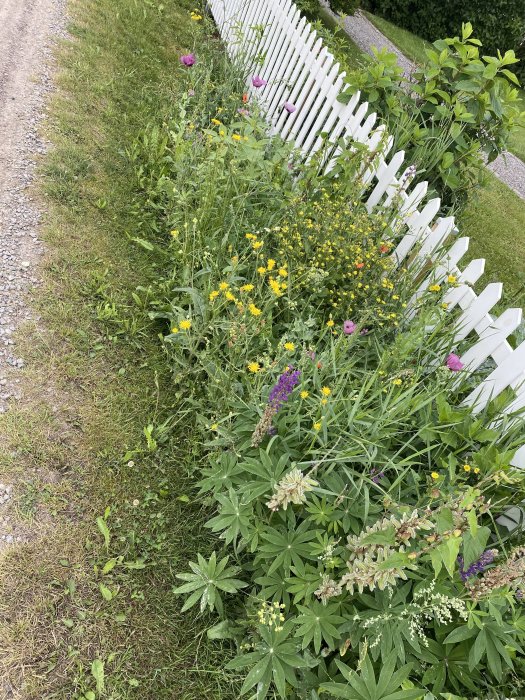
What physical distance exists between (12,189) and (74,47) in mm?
2430

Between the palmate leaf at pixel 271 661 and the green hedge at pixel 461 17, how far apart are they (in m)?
17.9

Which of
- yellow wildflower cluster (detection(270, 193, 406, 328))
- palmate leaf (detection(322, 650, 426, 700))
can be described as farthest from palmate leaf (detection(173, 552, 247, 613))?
yellow wildflower cluster (detection(270, 193, 406, 328))

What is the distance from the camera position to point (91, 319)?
2.95 m

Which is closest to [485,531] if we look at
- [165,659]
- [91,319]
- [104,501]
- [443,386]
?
[443,386]

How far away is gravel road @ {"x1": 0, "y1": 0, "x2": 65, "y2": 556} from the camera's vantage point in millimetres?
2602

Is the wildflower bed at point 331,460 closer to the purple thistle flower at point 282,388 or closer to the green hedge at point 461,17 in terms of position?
the purple thistle flower at point 282,388

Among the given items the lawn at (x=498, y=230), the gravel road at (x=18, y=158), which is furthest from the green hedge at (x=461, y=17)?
the gravel road at (x=18, y=158)

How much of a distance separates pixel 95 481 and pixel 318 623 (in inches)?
46.9

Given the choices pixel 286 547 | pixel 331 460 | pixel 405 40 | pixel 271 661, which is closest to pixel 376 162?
pixel 331 460

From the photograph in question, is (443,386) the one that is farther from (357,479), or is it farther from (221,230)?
(221,230)

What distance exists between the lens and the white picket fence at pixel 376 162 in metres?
2.57

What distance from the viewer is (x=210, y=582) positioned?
2.05m

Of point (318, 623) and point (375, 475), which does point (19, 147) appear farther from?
point (318, 623)

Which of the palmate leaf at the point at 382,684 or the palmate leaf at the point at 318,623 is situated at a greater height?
the palmate leaf at the point at 382,684
